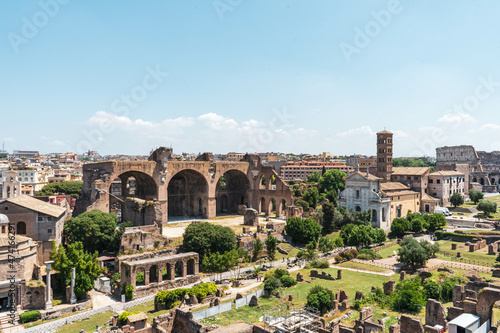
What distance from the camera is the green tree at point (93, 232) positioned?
128 ft

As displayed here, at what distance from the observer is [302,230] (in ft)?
160

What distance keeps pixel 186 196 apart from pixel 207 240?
25.5m

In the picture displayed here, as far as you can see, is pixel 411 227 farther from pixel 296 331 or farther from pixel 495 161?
pixel 495 161

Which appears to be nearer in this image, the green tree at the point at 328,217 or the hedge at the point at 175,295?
the hedge at the point at 175,295

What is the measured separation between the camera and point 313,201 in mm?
71312

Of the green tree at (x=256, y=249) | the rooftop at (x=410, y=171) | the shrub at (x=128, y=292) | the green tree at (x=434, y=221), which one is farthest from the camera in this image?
the rooftop at (x=410, y=171)

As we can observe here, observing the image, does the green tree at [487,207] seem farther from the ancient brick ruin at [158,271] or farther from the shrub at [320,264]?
the ancient brick ruin at [158,271]

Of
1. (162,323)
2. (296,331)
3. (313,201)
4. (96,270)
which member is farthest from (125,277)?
(313,201)

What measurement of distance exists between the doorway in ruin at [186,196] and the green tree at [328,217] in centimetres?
2009

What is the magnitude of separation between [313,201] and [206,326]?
50.5 m

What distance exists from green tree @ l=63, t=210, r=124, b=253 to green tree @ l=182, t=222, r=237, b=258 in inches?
291

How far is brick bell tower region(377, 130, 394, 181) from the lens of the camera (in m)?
68.0

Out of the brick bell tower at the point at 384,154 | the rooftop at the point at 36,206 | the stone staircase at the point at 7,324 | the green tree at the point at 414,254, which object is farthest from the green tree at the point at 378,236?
the stone staircase at the point at 7,324

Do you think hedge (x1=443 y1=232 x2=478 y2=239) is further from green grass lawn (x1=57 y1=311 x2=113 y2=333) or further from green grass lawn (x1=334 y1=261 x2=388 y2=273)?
green grass lawn (x1=57 y1=311 x2=113 y2=333)
